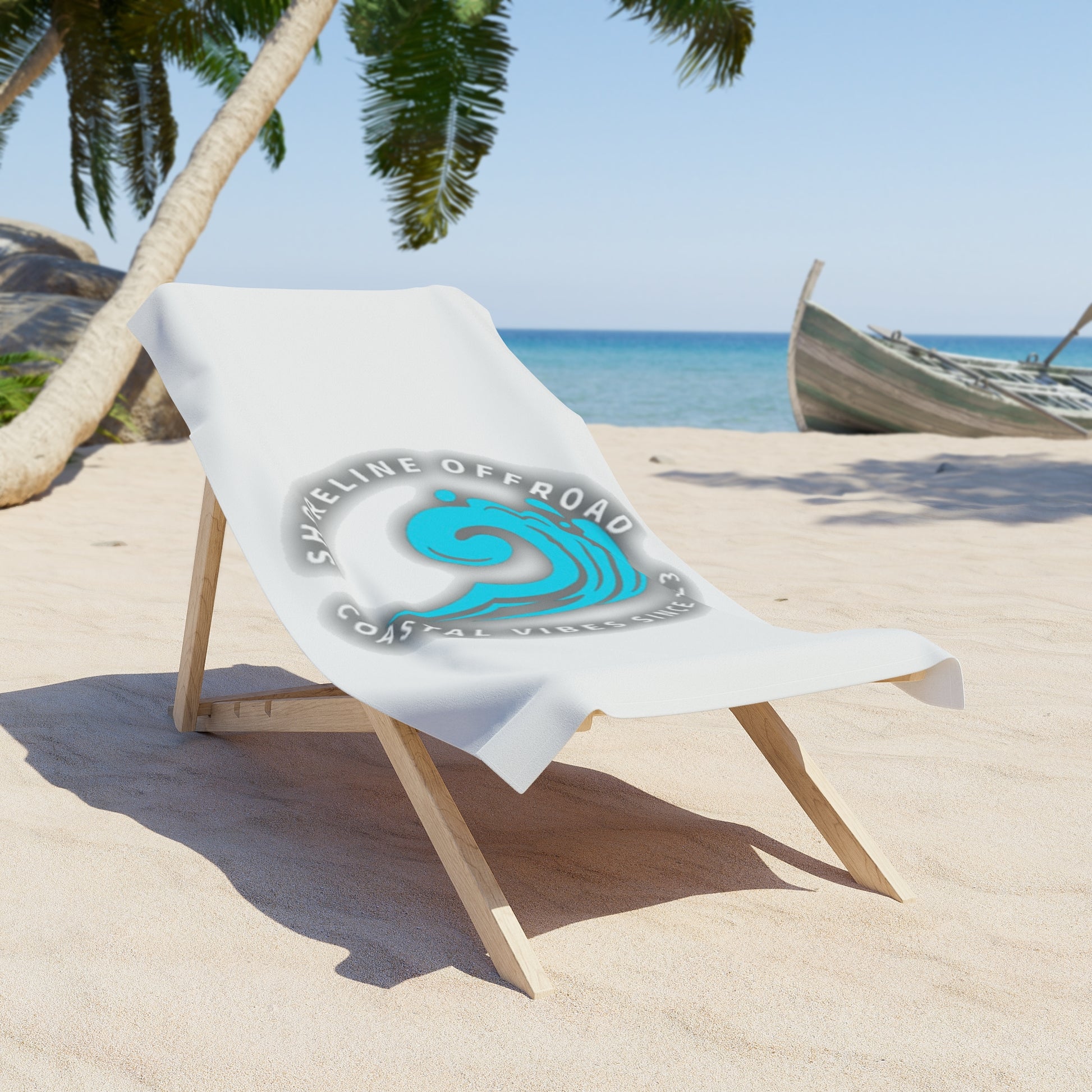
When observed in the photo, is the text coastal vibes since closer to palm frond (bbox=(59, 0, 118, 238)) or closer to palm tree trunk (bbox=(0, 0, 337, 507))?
palm tree trunk (bbox=(0, 0, 337, 507))

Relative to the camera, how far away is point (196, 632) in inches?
105

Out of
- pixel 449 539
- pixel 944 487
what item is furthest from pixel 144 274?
pixel 944 487

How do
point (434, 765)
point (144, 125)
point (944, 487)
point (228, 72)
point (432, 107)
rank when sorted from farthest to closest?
1. point (228, 72)
2. point (144, 125)
3. point (432, 107)
4. point (944, 487)
5. point (434, 765)

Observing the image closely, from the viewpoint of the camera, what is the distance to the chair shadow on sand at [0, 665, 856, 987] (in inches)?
74.9

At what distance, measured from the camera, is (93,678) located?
9.82 ft

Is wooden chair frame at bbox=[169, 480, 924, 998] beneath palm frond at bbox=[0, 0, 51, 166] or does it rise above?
beneath

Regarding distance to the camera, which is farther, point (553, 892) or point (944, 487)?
point (944, 487)

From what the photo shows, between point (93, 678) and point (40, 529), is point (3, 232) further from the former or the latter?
point (93, 678)

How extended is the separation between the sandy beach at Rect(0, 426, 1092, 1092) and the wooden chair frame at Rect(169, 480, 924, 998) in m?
0.06

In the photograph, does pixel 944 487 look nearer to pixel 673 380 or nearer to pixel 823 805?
pixel 823 805

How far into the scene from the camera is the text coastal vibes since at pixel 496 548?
2.19 metres

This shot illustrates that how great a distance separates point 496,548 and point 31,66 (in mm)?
10235

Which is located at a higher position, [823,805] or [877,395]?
[823,805]

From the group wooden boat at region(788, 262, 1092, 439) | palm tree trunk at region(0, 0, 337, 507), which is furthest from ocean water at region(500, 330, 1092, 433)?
palm tree trunk at region(0, 0, 337, 507)
